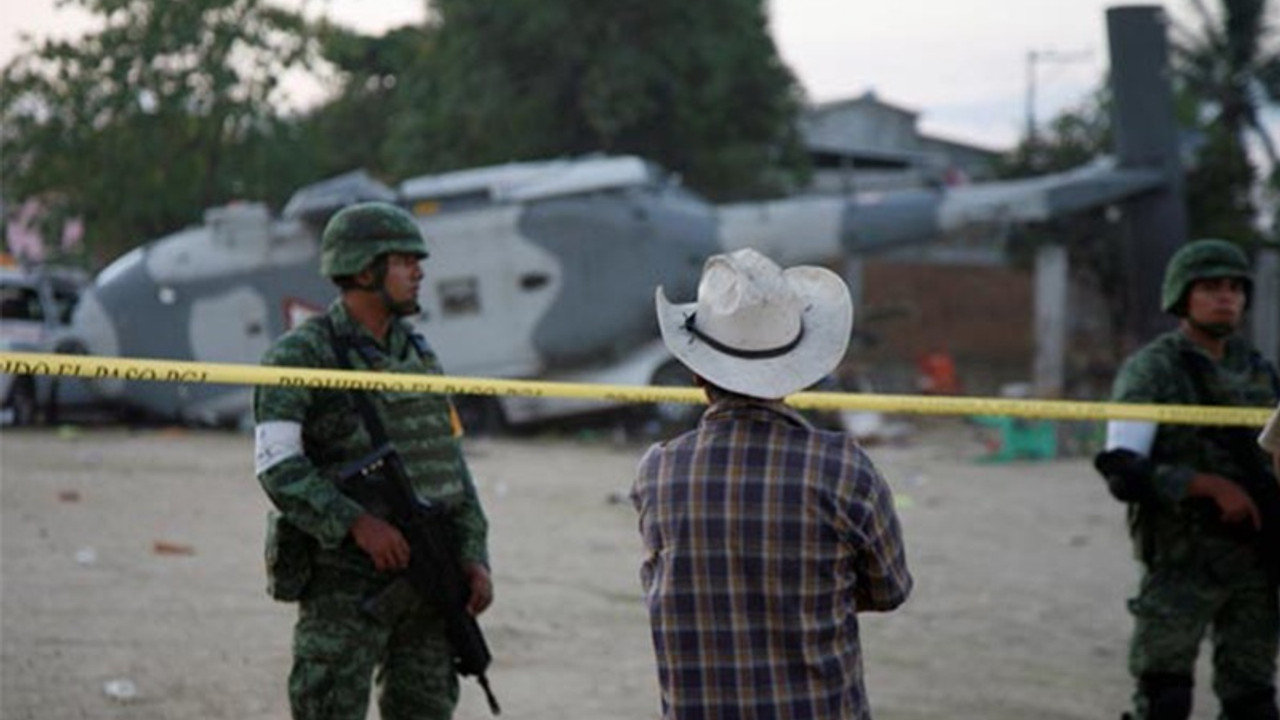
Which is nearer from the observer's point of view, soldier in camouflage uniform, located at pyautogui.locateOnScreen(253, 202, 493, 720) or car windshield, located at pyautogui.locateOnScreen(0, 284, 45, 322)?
soldier in camouflage uniform, located at pyautogui.locateOnScreen(253, 202, 493, 720)

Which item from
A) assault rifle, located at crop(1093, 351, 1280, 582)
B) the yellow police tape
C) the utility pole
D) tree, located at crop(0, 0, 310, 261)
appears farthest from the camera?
tree, located at crop(0, 0, 310, 261)

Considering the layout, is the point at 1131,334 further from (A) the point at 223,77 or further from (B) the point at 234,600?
(B) the point at 234,600

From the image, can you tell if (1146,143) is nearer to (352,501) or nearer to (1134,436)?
(1134,436)

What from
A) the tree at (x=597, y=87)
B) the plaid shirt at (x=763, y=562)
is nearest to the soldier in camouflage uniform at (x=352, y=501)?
the plaid shirt at (x=763, y=562)

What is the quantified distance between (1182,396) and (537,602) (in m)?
4.29

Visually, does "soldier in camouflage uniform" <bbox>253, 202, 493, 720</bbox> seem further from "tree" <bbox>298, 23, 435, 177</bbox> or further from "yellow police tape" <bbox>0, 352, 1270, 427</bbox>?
"tree" <bbox>298, 23, 435, 177</bbox>

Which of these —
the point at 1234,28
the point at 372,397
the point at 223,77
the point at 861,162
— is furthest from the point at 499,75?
the point at 372,397

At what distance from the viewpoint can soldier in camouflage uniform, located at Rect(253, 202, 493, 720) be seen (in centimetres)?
439

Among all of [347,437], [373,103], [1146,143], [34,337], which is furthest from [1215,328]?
[373,103]

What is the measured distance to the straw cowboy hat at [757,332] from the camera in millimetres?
3207

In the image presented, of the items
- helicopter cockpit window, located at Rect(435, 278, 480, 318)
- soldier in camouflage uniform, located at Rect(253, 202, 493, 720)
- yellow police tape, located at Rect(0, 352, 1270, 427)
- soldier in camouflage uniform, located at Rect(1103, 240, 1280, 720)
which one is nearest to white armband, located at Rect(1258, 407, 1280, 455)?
yellow police tape, located at Rect(0, 352, 1270, 427)

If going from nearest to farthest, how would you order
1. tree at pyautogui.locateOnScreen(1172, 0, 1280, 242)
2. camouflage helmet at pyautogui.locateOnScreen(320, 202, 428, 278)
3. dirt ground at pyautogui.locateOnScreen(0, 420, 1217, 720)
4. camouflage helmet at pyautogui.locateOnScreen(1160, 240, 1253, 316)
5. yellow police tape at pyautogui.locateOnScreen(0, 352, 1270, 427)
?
yellow police tape at pyautogui.locateOnScreen(0, 352, 1270, 427), camouflage helmet at pyautogui.locateOnScreen(320, 202, 428, 278), camouflage helmet at pyautogui.locateOnScreen(1160, 240, 1253, 316), dirt ground at pyautogui.locateOnScreen(0, 420, 1217, 720), tree at pyautogui.locateOnScreen(1172, 0, 1280, 242)

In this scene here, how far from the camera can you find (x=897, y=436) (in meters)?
19.6

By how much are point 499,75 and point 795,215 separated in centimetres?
955
